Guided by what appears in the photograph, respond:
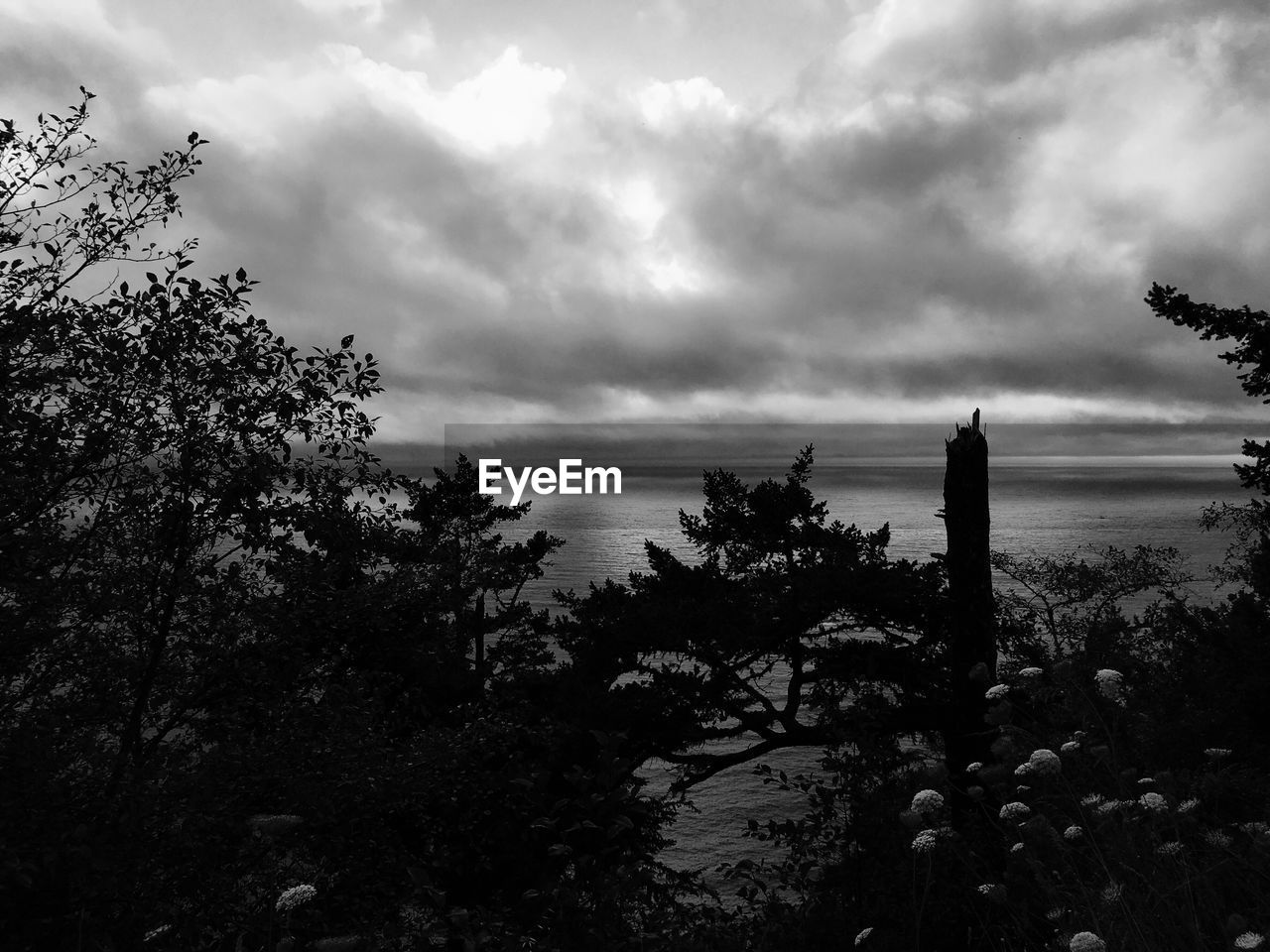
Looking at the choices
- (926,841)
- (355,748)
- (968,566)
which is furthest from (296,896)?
(968,566)

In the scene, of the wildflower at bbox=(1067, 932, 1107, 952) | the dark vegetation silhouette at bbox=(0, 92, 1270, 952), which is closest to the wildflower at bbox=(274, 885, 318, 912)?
the dark vegetation silhouette at bbox=(0, 92, 1270, 952)

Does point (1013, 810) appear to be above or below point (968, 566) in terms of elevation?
below

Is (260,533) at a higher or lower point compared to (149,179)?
lower

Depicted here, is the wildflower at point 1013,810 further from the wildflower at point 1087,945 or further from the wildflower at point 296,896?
the wildflower at point 296,896

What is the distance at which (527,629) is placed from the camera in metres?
30.7

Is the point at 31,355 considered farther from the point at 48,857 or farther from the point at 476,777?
the point at 476,777

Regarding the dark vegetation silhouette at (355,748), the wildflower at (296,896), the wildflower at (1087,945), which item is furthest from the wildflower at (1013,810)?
the wildflower at (296,896)

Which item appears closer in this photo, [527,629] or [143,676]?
[143,676]

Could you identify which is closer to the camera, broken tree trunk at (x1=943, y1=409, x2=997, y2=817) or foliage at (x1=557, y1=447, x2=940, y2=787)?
broken tree trunk at (x1=943, y1=409, x2=997, y2=817)

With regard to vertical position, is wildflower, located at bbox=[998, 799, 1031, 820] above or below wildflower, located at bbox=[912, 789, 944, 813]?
below

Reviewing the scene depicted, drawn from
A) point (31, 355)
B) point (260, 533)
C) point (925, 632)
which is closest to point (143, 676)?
point (260, 533)

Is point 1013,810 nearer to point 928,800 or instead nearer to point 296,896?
point 928,800

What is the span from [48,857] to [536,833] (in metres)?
7.53

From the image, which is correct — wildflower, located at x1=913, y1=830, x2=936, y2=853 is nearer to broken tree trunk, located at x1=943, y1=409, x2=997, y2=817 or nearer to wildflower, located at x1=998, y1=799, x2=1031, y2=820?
wildflower, located at x1=998, y1=799, x2=1031, y2=820
